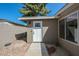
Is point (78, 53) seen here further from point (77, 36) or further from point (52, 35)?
point (52, 35)

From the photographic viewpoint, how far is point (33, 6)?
26625mm

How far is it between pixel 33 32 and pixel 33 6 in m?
11.4

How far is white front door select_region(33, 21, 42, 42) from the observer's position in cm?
1608

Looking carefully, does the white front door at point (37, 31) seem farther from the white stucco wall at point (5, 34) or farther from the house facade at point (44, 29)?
the white stucco wall at point (5, 34)

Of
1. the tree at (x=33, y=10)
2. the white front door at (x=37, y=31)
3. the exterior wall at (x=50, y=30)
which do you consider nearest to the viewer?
the white front door at (x=37, y=31)

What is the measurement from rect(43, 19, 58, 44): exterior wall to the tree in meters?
10.6

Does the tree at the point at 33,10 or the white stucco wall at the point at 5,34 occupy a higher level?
the tree at the point at 33,10

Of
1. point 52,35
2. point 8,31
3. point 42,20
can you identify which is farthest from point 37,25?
point 8,31

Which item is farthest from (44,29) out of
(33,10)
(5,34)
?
(33,10)

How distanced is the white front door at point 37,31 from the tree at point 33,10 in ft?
34.3

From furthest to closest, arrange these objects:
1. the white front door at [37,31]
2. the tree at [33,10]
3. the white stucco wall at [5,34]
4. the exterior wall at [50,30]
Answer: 1. the tree at [33,10]
2. the exterior wall at [50,30]
3. the white front door at [37,31]
4. the white stucco wall at [5,34]

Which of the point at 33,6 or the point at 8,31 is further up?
the point at 33,6

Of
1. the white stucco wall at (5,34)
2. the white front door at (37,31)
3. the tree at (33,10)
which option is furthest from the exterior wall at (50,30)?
the tree at (33,10)

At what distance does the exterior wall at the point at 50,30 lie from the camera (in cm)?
1622
